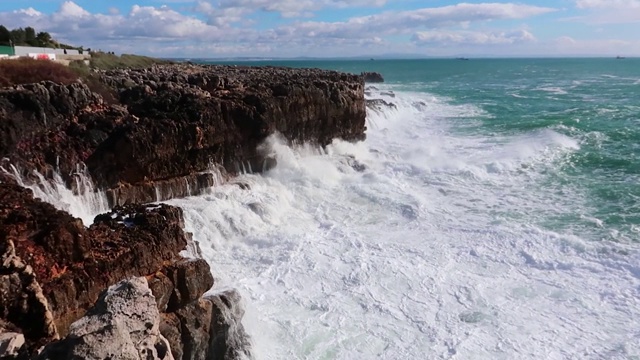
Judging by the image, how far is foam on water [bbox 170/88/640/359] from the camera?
42.6 feet

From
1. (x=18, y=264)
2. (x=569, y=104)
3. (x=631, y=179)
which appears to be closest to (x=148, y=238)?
(x=18, y=264)

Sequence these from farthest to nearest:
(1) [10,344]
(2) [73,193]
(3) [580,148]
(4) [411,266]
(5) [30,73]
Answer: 1. (3) [580,148]
2. (5) [30,73]
3. (4) [411,266]
4. (2) [73,193]
5. (1) [10,344]

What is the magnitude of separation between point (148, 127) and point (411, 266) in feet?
34.4

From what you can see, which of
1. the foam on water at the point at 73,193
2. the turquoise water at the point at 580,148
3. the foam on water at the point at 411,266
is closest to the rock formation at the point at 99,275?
the foam on water at the point at 411,266

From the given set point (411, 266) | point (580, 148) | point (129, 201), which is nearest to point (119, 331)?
point (411, 266)

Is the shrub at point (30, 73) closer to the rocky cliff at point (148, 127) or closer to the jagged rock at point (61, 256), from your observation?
the rocky cliff at point (148, 127)

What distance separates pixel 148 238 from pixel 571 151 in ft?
94.0

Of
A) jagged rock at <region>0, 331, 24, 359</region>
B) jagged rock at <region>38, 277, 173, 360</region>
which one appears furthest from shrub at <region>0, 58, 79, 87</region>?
jagged rock at <region>38, 277, 173, 360</region>

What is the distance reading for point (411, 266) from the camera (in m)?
16.7

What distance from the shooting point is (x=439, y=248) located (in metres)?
18.2

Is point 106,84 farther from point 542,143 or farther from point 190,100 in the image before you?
point 542,143

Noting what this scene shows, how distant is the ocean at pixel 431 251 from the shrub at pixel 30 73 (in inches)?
309

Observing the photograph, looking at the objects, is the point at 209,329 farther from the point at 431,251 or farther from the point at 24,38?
the point at 24,38

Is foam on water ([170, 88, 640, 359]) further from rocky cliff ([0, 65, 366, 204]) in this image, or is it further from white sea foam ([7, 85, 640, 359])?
rocky cliff ([0, 65, 366, 204])
